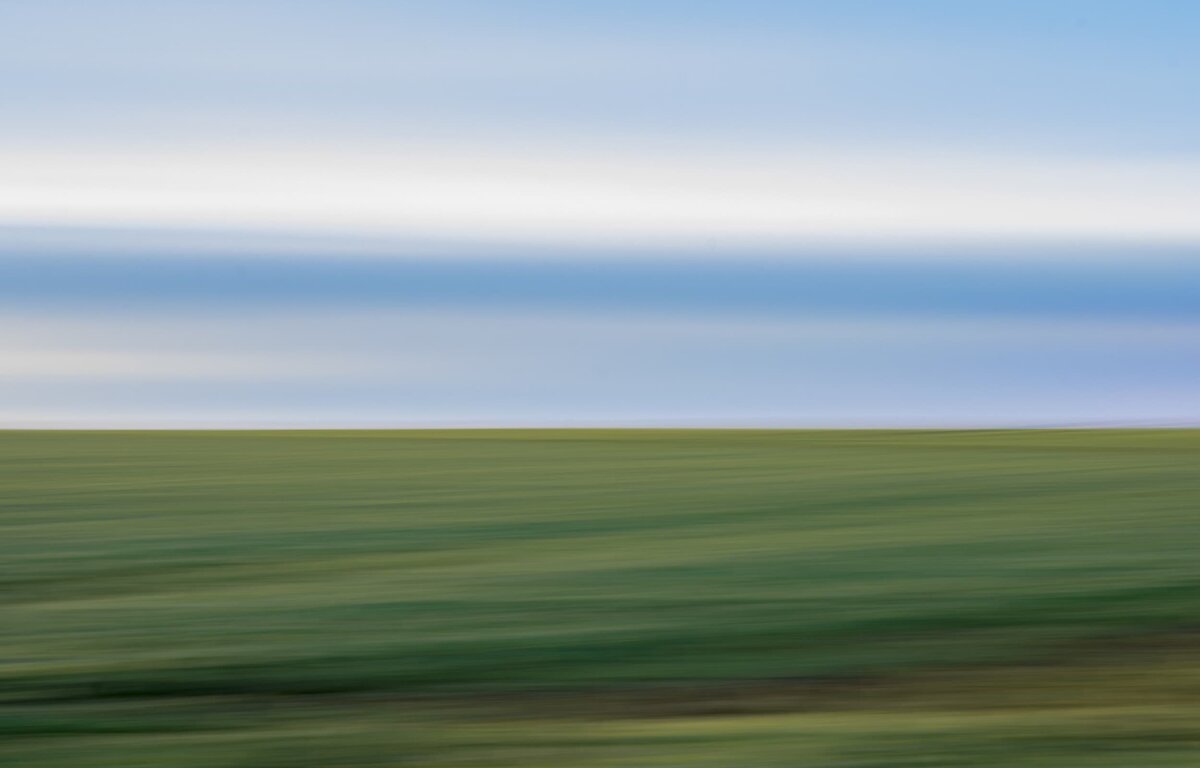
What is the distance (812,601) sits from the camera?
30.9ft

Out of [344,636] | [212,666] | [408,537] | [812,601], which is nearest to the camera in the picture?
[212,666]

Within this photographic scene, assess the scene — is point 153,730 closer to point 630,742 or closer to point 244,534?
point 630,742

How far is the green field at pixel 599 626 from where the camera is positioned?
642cm

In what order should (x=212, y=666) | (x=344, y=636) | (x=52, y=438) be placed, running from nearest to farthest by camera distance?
(x=212, y=666)
(x=344, y=636)
(x=52, y=438)

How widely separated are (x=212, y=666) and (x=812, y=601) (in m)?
3.36

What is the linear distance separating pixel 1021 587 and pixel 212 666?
4.72 m

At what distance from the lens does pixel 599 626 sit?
8664 millimetres

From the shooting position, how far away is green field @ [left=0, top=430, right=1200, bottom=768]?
6422 millimetres

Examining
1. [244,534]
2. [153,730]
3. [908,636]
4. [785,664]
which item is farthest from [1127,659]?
[244,534]

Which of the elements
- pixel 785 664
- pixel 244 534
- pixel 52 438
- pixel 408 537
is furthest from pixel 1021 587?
pixel 52 438

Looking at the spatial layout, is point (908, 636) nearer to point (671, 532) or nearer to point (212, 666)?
point (212, 666)

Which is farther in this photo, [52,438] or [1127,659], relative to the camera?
[52,438]

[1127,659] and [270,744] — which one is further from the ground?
[1127,659]

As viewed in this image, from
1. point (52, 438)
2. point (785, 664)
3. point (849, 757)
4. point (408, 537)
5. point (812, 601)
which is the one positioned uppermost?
point (52, 438)
